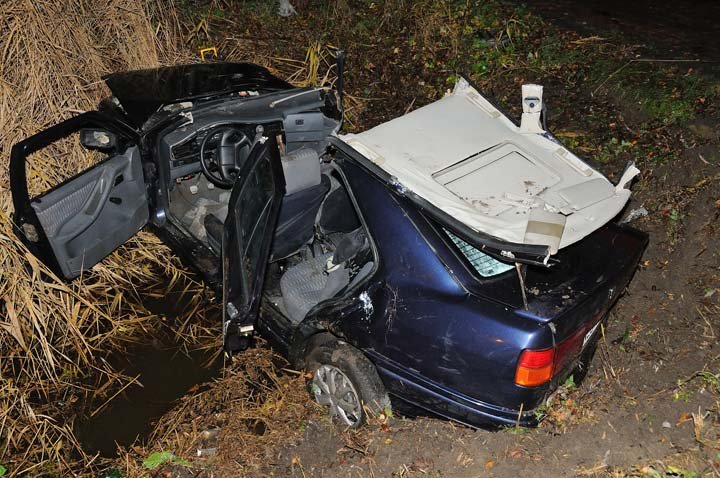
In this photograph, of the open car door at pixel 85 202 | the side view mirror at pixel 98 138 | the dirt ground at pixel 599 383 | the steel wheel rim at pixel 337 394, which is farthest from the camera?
the side view mirror at pixel 98 138

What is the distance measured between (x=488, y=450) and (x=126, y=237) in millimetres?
3045

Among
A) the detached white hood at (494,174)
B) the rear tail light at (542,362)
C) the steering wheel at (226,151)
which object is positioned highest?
the detached white hood at (494,174)

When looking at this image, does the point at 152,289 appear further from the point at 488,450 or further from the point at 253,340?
the point at 488,450

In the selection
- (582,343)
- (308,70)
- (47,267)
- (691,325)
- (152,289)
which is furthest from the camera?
(308,70)

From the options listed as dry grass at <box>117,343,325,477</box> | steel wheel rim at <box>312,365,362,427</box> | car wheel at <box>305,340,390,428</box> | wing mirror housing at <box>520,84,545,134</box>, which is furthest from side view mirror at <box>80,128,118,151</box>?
wing mirror housing at <box>520,84,545,134</box>

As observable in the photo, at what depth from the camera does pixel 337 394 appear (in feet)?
14.0

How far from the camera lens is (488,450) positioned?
3.84 metres

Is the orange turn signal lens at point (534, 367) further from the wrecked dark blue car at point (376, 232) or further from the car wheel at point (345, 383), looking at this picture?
the car wheel at point (345, 383)

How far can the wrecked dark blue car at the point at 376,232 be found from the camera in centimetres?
359

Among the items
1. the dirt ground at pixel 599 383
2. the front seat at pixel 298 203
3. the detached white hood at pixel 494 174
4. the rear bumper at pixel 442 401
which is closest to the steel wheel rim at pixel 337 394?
the dirt ground at pixel 599 383

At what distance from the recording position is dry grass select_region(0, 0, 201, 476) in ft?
15.8

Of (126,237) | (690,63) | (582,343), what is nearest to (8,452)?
(126,237)

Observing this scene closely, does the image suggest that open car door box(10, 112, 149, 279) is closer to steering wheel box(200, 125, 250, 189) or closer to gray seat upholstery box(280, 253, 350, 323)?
steering wheel box(200, 125, 250, 189)

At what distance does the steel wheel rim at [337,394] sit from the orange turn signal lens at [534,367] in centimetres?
103
